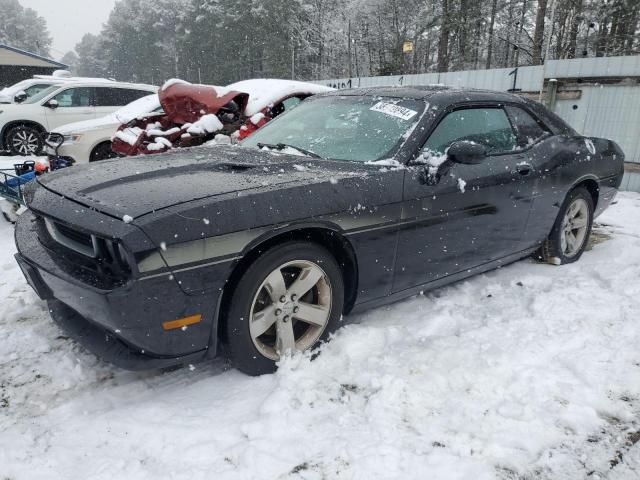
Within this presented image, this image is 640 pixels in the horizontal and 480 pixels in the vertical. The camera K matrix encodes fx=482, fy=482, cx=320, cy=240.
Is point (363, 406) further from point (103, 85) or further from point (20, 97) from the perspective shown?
point (20, 97)

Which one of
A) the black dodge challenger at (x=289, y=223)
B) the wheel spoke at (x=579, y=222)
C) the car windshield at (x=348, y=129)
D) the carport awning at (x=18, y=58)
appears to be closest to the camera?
the black dodge challenger at (x=289, y=223)

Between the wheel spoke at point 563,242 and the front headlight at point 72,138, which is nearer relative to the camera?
the wheel spoke at point 563,242

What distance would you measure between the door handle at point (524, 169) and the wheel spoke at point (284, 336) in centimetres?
219

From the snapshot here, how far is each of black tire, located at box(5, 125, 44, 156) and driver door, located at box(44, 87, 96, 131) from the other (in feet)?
1.37

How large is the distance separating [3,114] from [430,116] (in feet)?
34.0

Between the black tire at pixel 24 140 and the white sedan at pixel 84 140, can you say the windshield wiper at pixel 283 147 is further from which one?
the black tire at pixel 24 140

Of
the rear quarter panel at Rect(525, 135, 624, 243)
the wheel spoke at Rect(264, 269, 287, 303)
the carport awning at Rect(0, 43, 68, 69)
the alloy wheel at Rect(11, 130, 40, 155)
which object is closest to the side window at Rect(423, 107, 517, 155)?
the rear quarter panel at Rect(525, 135, 624, 243)

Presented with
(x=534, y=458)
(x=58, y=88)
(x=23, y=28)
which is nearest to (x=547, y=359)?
(x=534, y=458)

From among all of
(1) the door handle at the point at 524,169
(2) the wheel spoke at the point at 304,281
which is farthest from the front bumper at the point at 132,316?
(1) the door handle at the point at 524,169

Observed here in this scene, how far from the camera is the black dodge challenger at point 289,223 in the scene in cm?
213

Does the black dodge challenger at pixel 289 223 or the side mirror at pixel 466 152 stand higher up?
the side mirror at pixel 466 152

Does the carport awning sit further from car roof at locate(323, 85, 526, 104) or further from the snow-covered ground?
the snow-covered ground

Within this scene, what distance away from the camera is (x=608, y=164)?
4668 mm

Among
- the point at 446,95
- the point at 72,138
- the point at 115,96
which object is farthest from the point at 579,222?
the point at 115,96
